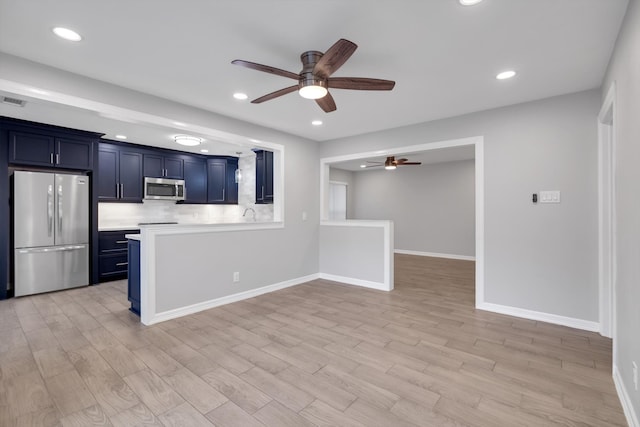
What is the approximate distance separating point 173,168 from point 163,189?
1.72ft

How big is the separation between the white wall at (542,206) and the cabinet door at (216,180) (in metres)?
4.89

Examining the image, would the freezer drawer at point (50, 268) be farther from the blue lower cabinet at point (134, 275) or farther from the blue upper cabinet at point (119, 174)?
the blue lower cabinet at point (134, 275)

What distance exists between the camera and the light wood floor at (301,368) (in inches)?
71.0

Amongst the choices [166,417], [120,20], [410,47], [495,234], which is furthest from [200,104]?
[495,234]

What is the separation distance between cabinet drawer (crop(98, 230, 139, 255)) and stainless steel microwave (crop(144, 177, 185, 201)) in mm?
818

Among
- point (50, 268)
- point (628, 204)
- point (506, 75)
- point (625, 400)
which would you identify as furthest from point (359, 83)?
point (50, 268)

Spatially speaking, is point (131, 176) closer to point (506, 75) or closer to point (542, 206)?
point (506, 75)

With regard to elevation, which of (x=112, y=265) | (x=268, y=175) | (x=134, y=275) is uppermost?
(x=268, y=175)

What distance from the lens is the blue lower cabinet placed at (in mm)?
3416

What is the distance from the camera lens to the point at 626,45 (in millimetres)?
1872

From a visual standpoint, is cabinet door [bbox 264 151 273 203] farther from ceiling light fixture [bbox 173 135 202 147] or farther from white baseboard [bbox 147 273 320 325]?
white baseboard [bbox 147 273 320 325]

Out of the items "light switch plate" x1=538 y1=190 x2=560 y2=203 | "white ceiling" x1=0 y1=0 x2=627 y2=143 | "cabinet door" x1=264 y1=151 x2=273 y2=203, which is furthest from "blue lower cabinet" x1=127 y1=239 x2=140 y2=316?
"light switch plate" x1=538 y1=190 x2=560 y2=203

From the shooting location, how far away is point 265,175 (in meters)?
5.25

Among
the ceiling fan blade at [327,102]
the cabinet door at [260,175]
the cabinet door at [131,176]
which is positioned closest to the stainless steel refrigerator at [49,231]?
the cabinet door at [131,176]
